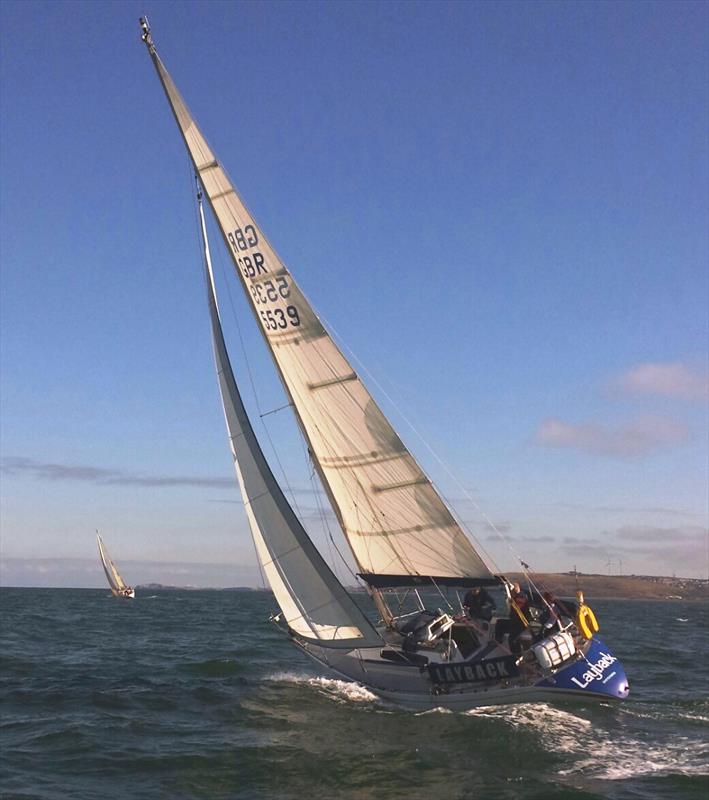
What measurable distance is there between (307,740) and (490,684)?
4.05m

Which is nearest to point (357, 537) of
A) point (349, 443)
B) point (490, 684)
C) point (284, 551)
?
point (284, 551)

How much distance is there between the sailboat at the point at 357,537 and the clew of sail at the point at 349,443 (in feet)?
0.09

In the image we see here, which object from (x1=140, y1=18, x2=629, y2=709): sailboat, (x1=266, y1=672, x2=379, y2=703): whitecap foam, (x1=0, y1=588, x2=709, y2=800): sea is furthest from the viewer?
(x1=266, y1=672, x2=379, y2=703): whitecap foam

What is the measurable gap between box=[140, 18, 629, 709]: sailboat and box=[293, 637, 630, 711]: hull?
4 cm

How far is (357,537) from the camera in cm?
1788

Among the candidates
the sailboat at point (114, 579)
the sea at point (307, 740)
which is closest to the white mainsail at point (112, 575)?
the sailboat at point (114, 579)

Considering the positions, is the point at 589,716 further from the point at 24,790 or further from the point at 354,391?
the point at 24,790

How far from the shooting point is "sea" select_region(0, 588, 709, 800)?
455 inches

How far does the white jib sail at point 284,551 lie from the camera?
17.4m

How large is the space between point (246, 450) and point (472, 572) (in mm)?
6277

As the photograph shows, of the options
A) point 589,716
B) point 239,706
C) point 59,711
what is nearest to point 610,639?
point 589,716

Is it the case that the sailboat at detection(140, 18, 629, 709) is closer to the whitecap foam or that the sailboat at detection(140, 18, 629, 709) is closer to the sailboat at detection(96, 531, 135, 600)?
the whitecap foam

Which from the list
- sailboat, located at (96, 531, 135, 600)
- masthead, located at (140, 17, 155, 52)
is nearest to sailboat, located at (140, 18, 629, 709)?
masthead, located at (140, 17, 155, 52)

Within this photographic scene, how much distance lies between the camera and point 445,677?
16062mm
